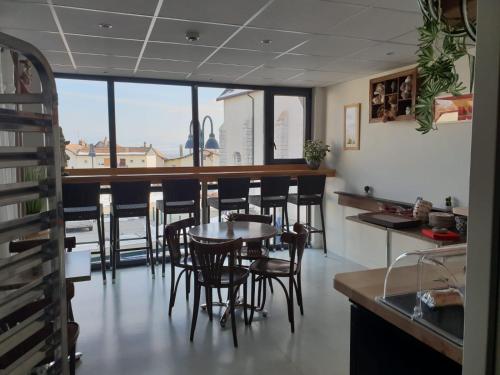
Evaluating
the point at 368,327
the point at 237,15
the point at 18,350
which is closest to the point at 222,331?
the point at 368,327

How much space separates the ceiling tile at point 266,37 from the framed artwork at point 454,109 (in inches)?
57.8

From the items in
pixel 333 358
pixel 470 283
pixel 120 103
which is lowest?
pixel 333 358

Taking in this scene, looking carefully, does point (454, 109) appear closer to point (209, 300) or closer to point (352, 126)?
point (352, 126)

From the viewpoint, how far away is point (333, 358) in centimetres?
288

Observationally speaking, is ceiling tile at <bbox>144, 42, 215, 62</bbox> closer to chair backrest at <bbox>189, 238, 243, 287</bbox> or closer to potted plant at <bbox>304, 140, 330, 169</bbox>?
chair backrest at <bbox>189, 238, 243, 287</bbox>

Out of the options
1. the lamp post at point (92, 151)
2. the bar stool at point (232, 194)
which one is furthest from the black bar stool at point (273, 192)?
the lamp post at point (92, 151)

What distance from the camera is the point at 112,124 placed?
5.22 metres

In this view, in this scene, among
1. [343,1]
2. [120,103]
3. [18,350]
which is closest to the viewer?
[18,350]

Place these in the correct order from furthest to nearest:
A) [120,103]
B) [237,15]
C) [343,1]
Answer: [120,103], [237,15], [343,1]

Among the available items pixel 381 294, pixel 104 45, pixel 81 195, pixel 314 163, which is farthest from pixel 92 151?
pixel 381 294

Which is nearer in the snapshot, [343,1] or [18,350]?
[18,350]

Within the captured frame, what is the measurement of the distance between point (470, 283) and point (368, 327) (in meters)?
0.75

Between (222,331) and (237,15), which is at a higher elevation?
(237,15)

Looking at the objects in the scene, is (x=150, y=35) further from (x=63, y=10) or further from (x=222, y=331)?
(x=222, y=331)
